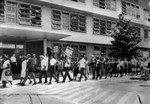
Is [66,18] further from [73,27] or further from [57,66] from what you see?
[57,66]

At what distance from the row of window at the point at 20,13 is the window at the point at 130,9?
1369cm

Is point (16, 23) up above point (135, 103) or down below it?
above

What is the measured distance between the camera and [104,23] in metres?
27.0

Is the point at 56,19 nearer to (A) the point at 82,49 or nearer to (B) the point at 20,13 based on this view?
(B) the point at 20,13

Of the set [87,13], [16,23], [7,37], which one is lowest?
[7,37]

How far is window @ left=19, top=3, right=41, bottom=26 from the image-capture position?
18844mm

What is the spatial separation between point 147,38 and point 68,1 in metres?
16.8

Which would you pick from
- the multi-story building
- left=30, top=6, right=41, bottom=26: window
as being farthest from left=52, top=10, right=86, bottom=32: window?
left=30, top=6, right=41, bottom=26: window

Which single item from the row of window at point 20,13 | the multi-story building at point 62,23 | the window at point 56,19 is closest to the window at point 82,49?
the multi-story building at point 62,23

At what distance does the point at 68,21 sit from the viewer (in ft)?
74.2

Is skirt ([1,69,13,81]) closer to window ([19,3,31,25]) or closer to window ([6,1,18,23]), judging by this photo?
window ([6,1,18,23])

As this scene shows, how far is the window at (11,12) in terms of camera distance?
18141 mm

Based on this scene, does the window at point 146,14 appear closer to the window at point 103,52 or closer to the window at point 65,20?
the window at point 103,52

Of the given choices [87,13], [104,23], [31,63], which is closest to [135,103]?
[31,63]
